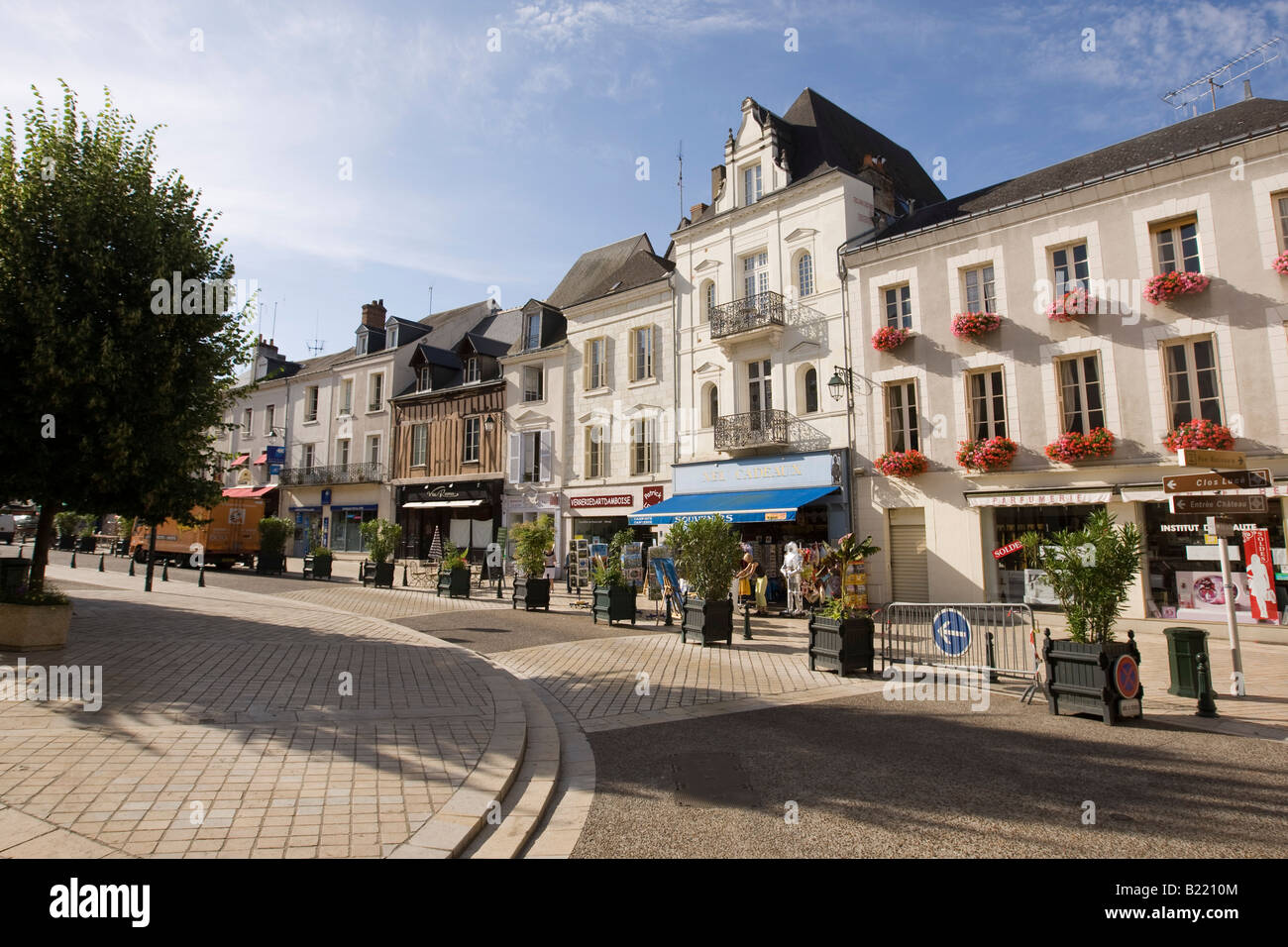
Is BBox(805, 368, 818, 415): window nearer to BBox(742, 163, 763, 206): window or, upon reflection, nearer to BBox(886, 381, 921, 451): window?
BBox(886, 381, 921, 451): window

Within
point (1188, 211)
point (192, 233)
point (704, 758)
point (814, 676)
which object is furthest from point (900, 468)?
point (192, 233)

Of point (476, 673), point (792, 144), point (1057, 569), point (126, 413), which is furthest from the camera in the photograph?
point (792, 144)

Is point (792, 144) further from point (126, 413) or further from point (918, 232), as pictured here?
point (126, 413)

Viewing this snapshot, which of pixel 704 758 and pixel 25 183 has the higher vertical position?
pixel 25 183

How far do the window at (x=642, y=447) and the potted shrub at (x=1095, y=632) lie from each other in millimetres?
16562

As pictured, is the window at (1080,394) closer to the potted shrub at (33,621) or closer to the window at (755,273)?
the window at (755,273)

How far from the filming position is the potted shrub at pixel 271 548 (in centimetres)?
2548

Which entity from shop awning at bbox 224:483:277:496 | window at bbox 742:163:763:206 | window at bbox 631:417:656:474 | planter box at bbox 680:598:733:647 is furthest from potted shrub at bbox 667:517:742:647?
shop awning at bbox 224:483:277:496

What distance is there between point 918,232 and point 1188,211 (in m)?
5.43

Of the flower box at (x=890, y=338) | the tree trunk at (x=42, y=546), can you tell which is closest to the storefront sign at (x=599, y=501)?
the flower box at (x=890, y=338)

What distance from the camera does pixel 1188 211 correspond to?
13867 mm

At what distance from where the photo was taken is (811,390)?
19.7m

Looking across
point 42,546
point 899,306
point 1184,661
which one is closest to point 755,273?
point 899,306

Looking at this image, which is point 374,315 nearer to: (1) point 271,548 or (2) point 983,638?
(1) point 271,548
